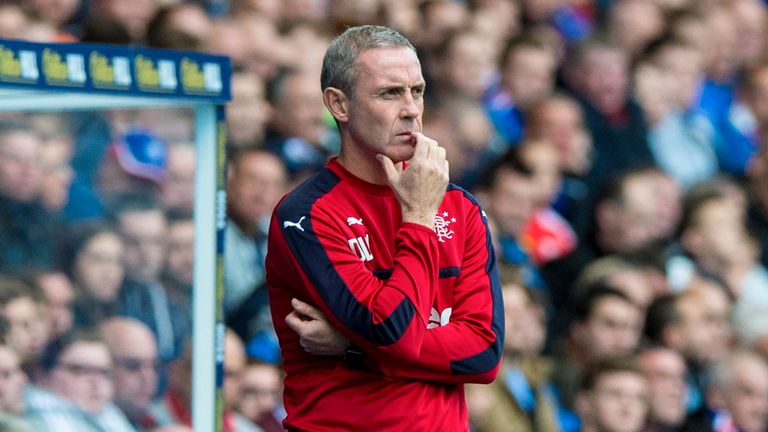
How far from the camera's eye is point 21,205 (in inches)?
158

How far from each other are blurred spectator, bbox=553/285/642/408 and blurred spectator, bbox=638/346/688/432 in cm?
12

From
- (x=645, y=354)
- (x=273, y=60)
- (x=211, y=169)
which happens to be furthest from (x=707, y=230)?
(x=211, y=169)

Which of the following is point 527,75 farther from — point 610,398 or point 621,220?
point 610,398

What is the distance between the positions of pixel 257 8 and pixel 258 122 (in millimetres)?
769

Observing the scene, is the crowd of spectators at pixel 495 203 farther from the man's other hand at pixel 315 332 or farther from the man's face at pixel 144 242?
the man's other hand at pixel 315 332

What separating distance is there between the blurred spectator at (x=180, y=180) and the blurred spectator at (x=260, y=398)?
152 cm

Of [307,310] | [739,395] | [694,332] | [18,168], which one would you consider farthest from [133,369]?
[739,395]

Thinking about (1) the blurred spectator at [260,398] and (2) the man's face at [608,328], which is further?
(2) the man's face at [608,328]

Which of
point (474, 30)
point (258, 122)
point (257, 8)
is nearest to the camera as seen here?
point (258, 122)

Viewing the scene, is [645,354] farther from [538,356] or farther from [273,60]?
[273,60]

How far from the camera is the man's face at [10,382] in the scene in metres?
3.97

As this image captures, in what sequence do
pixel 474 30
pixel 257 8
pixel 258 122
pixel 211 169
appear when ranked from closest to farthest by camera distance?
1. pixel 211 169
2. pixel 258 122
3. pixel 257 8
4. pixel 474 30

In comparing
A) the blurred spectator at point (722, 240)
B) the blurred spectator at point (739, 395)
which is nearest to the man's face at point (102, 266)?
the blurred spectator at point (739, 395)

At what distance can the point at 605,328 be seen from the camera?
691 centimetres
